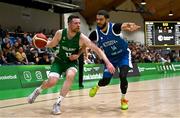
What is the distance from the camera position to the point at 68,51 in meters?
6.97

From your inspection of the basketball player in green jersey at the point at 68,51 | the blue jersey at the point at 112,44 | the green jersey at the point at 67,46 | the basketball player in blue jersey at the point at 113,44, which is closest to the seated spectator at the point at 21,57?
the basketball player in blue jersey at the point at 113,44

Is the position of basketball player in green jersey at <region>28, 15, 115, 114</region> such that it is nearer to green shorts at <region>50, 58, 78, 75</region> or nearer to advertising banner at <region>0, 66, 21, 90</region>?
green shorts at <region>50, 58, 78, 75</region>

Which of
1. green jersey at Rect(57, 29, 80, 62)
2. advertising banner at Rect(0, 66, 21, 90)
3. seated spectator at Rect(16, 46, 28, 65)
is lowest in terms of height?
advertising banner at Rect(0, 66, 21, 90)

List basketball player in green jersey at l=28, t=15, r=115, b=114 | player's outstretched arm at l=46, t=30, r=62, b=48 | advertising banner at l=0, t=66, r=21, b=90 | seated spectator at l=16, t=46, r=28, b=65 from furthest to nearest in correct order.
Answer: seated spectator at l=16, t=46, r=28, b=65 → advertising banner at l=0, t=66, r=21, b=90 → player's outstretched arm at l=46, t=30, r=62, b=48 → basketball player in green jersey at l=28, t=15, r=115, b=114

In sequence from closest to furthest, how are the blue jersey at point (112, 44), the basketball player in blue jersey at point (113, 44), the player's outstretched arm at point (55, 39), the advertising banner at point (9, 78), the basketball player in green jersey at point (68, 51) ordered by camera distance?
the basketball player in green jersey at point (68, 51) → the player's outstretched arm at point (55, 39) → the basketball player in blue jersey at point (113, 44) → the blue jersey at point (112, 44) → the advertising banner at point (9, 78)

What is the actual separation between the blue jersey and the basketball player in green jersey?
1.53ft

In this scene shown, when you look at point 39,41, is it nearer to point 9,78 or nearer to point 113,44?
point 113,44

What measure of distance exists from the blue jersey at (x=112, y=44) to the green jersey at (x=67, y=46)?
1.96 feet

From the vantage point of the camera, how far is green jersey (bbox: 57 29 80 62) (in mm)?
6895

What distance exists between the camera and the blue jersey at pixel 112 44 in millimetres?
7289

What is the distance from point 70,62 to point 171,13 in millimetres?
28889

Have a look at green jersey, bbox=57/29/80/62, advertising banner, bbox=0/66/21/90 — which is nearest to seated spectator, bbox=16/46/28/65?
advertising banner, bbox=0/66/21/90

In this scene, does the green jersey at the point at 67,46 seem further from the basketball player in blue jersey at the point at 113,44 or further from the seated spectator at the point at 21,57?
the seated spectator at the point at 21,57

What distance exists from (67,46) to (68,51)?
0.10m
